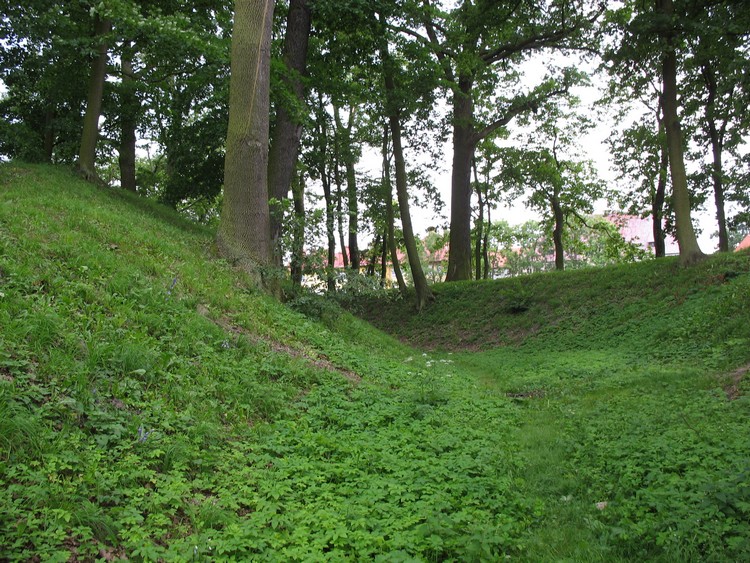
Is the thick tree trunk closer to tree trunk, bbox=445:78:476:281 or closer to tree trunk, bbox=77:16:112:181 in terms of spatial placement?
tree trunk, bbox=445:78:476:281

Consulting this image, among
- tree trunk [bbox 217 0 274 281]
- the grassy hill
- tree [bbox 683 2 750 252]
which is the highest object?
tree [bbox 683 2 750 252]

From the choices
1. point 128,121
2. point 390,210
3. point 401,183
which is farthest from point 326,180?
point 128,121

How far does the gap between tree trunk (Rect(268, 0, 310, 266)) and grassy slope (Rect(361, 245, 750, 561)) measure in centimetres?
635

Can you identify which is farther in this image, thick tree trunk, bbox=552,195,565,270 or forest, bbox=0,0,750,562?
thick tree trunk, bbox=552,195,565,270

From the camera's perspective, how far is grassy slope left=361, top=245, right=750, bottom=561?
329cm

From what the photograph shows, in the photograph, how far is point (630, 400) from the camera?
6.53 m

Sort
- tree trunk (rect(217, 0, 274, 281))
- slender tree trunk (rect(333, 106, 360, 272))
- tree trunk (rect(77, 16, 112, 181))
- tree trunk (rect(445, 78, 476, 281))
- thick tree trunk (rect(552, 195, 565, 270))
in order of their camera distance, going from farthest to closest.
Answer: thick tree trunk (rect(552, 195, 565, 270))
slender tree trunk (rect(333, 106, 360, 272))
tree trunk (rect(445, 78, 476, 281))
tree trunk (rect(77, 16, 112, 181))
tree trunk (rect(217, 0, 274, 281))

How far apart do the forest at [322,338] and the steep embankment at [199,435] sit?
3cm

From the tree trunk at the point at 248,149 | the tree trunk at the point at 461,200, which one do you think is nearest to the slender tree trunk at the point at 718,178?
the tree trunk at the point at 461,200

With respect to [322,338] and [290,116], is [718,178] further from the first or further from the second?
[322,338]

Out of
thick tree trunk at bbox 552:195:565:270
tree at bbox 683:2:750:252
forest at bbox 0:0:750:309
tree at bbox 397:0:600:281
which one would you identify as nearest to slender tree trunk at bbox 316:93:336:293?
forest at bbox 0:0:750:309

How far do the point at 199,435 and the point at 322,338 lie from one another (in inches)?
183

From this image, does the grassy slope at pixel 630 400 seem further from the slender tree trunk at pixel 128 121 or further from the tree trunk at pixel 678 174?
the slender tree trunk at pixel 128 121

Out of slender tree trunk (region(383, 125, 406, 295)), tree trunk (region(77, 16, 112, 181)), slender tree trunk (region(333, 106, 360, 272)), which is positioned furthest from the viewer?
slender tree trunk (region(333, 106, 360, 272))
